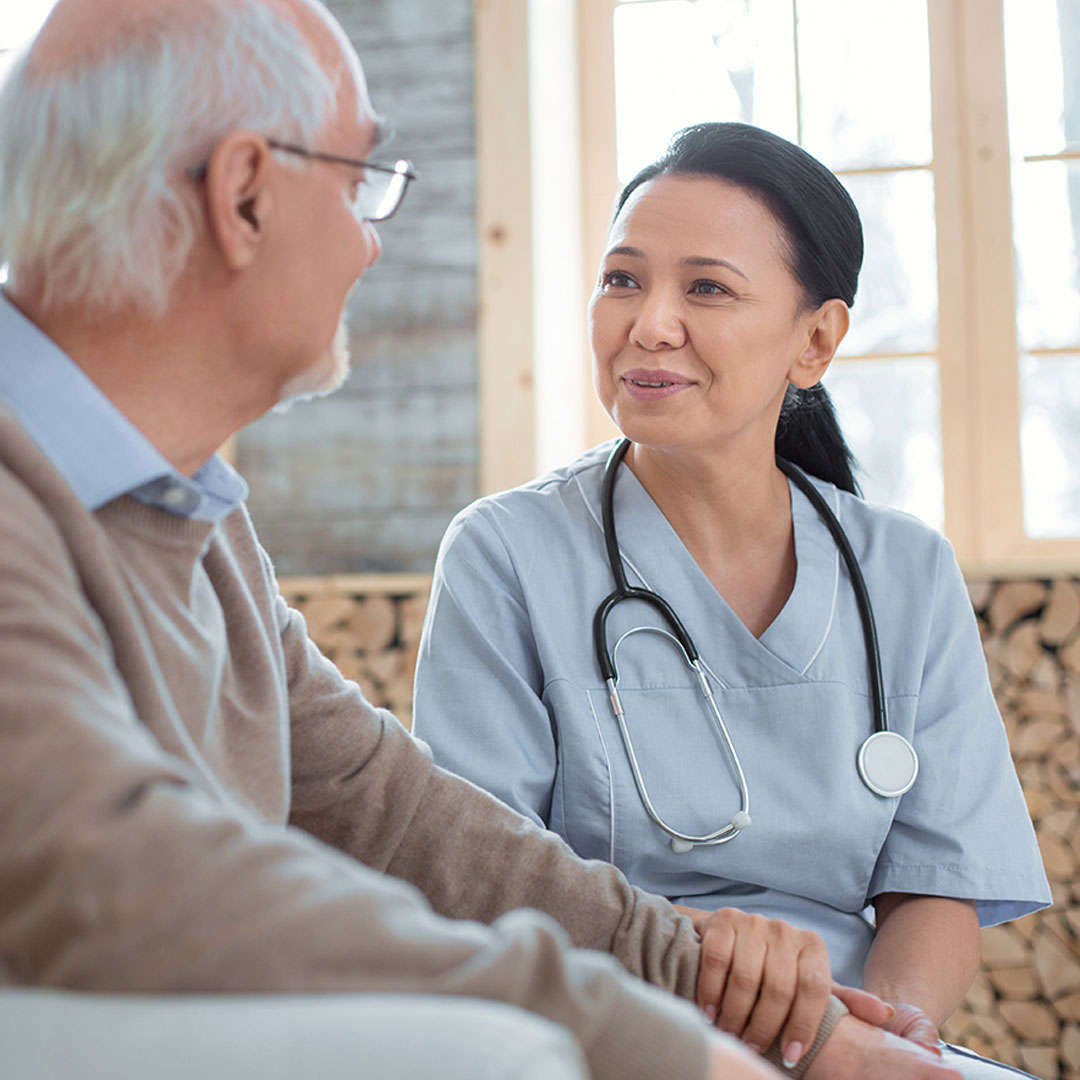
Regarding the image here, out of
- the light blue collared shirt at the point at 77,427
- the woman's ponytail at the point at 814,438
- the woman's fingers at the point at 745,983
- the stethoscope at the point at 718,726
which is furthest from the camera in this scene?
the woman's ponytail at the point at 814,438

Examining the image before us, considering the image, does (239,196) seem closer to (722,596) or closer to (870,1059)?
(722,596)

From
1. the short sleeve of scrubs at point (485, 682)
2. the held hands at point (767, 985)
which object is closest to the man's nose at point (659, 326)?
the short sleeve of scrubs at point (485, 682)

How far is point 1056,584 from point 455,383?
4.16 feet

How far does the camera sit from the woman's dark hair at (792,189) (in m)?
1.55


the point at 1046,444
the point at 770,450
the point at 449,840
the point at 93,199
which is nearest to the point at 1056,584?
the point at 1046,444

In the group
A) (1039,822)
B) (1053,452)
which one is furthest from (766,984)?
(1053,452)

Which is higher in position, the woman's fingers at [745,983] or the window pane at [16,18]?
the window pane at [16,18]

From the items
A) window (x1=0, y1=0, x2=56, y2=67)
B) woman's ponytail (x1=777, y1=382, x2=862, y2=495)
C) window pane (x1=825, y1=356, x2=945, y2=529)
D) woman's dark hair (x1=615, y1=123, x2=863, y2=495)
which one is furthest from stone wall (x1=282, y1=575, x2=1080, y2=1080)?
window (x1=0, y1=0, x2=56, y2=67)

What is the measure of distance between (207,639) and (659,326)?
2.46ft

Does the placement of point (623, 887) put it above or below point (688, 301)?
below

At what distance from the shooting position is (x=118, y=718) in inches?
26.3

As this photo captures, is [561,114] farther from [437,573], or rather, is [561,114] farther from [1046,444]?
[437,573]

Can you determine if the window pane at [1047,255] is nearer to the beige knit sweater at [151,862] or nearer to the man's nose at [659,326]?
the man's nose at [659,326]

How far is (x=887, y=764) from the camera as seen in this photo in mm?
1423
